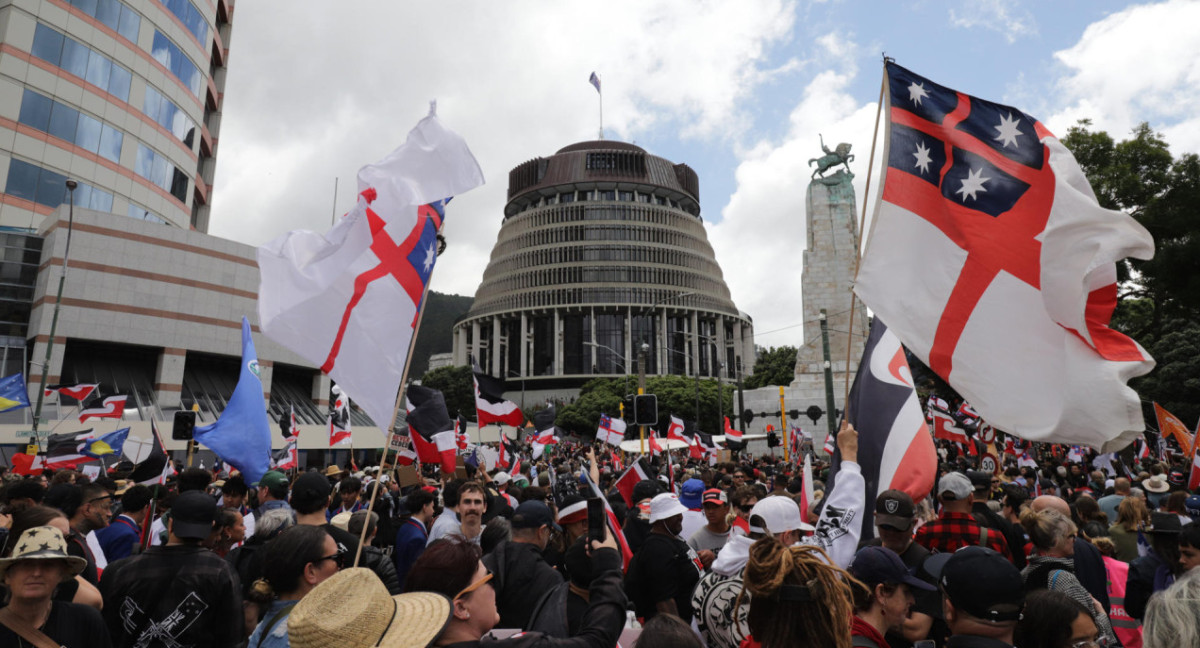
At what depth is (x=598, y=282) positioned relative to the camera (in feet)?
314

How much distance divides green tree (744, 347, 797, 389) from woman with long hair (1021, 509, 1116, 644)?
58972 millimetres

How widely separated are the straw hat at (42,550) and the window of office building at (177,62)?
42.0 m

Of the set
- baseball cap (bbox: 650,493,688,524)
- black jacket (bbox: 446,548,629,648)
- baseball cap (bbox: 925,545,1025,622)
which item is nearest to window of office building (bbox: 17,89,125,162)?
baseball cap (bbox: 650,493,688,524)

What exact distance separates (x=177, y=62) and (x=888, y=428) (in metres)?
44.2

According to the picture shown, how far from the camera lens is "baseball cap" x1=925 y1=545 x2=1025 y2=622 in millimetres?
2607

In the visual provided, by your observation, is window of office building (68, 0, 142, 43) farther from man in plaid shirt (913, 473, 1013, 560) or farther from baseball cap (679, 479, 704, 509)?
man in plaid shirt (913, 473, 1013, 560)

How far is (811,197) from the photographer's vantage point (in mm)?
40656

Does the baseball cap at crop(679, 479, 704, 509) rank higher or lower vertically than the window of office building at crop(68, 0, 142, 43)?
lower

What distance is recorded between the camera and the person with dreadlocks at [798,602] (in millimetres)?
2471

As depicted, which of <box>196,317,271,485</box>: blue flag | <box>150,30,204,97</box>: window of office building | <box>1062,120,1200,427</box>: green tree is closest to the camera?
<box>196,317,271,485</box>: blue flag

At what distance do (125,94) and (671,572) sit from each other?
136ft

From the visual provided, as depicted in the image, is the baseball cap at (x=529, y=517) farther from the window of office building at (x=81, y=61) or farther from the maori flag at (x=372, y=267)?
the window of office building at (x=81, y=61)

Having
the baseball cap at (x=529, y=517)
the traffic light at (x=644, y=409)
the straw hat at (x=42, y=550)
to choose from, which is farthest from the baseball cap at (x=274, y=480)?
the traffic light at (x=644, y=409)

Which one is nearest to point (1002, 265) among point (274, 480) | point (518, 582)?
point (518, 582)
